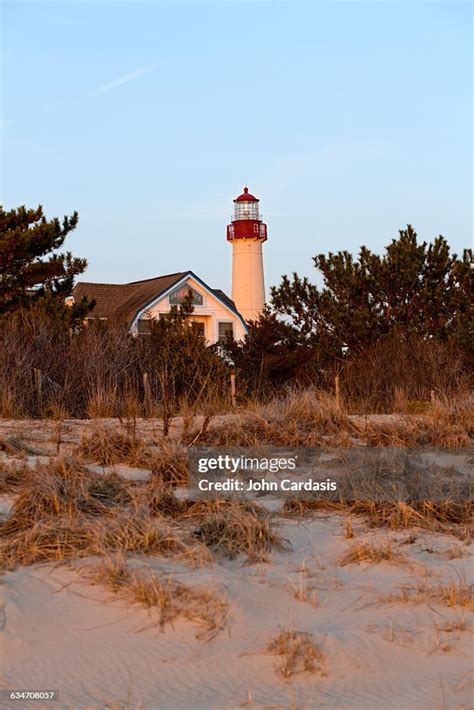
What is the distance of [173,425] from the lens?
9.45 m

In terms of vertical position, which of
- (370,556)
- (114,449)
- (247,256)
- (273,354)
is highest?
(247,256)

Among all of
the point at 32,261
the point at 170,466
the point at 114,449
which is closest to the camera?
the point at 170,466

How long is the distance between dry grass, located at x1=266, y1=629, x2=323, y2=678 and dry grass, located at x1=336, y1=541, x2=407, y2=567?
3.93 ft

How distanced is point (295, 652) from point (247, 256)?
35072 millimetres

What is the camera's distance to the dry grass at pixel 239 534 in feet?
17.2

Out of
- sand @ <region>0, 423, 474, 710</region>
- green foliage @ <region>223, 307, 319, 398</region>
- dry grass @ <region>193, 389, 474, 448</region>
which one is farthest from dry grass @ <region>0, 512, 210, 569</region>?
green foliage @ <region>223, 307, 319, 398</region>

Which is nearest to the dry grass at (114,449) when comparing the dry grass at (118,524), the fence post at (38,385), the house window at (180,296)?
the dry grass at (118,524)

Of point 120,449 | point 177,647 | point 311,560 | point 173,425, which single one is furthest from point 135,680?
point 173,425

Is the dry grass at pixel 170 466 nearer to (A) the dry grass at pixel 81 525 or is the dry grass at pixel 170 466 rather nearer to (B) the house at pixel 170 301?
(A) the dry grass at pixel 81 525

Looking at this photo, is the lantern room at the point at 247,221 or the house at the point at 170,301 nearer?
the house at the point at 170,301

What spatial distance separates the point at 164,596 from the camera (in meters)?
4.37

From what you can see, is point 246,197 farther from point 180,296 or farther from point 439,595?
point 439,595

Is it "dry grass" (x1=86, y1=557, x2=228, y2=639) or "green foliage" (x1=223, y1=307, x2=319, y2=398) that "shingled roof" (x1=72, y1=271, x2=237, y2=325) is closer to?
"green foliage" (x1=223, y1=307, x2=319, y2=398)

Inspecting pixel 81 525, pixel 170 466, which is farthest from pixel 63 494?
pixel 170 466
